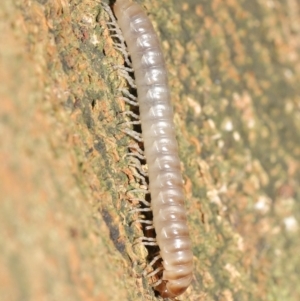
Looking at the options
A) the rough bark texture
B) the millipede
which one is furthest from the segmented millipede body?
the rough bark texture

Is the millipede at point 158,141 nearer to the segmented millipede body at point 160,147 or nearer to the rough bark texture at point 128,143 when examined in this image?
the segmented millipede body at point 160,147

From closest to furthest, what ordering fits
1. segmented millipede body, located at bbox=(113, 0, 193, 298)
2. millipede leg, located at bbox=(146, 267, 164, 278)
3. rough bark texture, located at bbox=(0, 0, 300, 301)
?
rough bark texture, located at bbox=(0, 0, 300, 301) → millipede leg, located at bbox=(146, 267, 164, 278) → segmented millipede body, located at bbox=(113, 0, 193, 298)

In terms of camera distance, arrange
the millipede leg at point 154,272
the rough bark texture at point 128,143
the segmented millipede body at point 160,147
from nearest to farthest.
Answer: the rough bark texture at point 128,143 < the millipede leg at point 154,272 < the segmented millipede body at point 160,147

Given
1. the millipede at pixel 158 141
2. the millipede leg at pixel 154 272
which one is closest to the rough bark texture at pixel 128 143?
the millipede leg at pixel 154 272

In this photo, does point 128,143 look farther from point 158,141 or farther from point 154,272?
point 154,272

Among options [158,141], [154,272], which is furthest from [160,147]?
[154,272]

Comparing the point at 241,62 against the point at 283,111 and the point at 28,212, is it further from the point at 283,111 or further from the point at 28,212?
the point at 28,212

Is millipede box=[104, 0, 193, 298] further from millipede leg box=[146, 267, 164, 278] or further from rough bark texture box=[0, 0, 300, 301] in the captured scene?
rough bark texture box=[0, 0, 300, 301]
